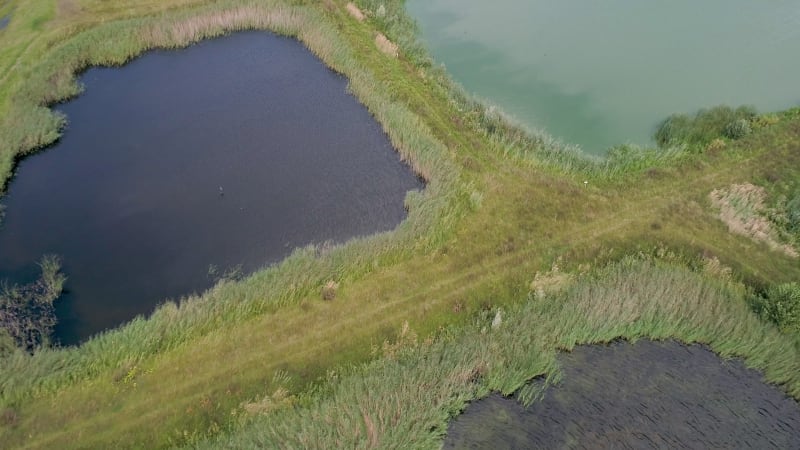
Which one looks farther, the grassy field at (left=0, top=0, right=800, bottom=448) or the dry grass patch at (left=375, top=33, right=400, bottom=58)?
the dry grass patch at (left=375, top=33, right=400, bottom=58)

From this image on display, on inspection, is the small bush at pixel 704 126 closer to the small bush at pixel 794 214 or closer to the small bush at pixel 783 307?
the small bush at pixel 794 214

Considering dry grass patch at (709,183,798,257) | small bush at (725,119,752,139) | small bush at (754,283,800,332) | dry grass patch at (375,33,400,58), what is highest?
dry grass patch at (375,33,400,58)

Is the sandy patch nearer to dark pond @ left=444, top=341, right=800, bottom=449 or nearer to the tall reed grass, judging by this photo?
the tall reed grass

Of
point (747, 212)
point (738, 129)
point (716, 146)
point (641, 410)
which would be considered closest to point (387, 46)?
point (716, 146)

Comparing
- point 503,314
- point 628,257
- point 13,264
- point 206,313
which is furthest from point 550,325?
point 13,264

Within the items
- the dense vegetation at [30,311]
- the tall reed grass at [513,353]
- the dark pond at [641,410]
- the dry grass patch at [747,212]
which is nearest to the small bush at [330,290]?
the tall reed grass at [513,353]

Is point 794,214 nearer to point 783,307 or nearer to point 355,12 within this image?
point 783,307

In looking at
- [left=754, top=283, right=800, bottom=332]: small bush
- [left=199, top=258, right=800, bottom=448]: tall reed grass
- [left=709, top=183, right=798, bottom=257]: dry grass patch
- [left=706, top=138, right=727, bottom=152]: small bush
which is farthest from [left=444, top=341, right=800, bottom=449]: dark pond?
[left=706, top=138, right=727, bottom=152]: small bush
